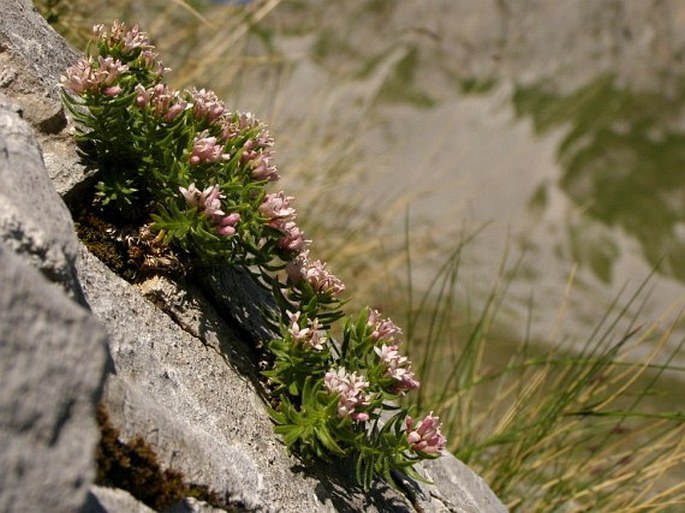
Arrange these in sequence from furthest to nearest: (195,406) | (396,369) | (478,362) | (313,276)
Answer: (478,362), (313,276), (396,369), (195,406)

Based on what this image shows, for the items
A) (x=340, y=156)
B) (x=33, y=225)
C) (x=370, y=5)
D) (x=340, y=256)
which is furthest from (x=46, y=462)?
(x=370, y=5)

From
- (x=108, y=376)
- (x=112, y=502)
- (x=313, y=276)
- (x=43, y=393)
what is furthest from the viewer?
(x=313, y=276)

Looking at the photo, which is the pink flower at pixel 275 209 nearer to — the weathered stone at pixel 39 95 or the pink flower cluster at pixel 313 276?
the pink flower cluster at pixel 313 276

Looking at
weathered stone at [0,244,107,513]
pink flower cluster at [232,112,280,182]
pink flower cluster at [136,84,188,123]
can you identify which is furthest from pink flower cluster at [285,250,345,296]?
weathered stone at [0,244,107,513]

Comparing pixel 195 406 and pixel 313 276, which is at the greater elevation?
pixel 313 276

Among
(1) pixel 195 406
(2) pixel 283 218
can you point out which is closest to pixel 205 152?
(2) pixel 283 218

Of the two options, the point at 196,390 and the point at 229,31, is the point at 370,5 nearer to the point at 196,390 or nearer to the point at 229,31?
the point at 229,31

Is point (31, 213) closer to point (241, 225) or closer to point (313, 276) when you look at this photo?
point (241, 225)
